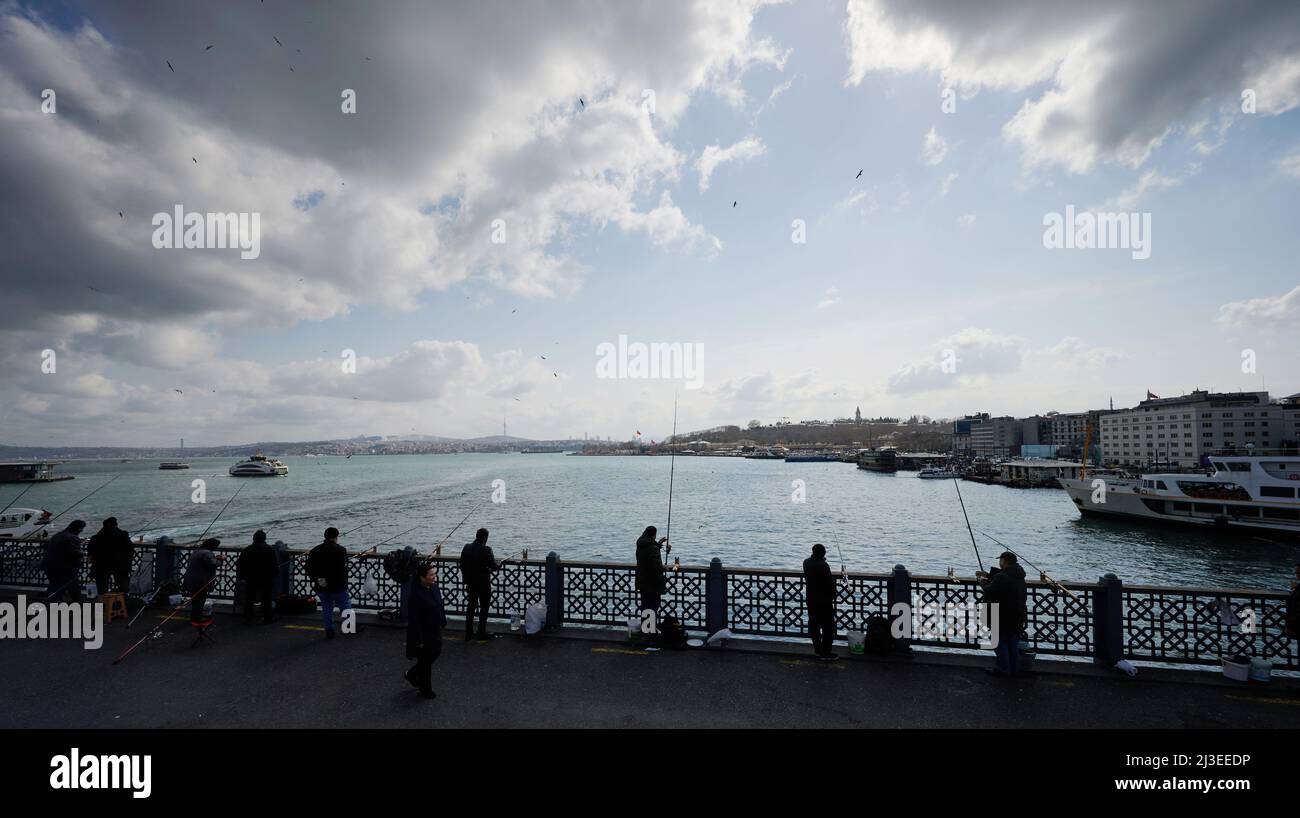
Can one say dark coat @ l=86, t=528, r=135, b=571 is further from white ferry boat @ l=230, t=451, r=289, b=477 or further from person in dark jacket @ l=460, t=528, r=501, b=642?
white ferry boat @ l=230, t=451, r=289, b=477

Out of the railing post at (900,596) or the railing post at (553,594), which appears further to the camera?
the railing post at (553,594)

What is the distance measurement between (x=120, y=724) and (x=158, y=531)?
4726 cm

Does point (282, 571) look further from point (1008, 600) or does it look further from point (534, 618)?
point (1008, 600)

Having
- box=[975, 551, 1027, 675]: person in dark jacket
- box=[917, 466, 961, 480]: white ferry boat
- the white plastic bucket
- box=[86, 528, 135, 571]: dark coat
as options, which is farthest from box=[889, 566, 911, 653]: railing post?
box=[917, 466, 961, 480]: white ferry boat

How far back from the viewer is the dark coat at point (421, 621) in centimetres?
671

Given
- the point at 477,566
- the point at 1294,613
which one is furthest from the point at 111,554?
the point at 1294,613

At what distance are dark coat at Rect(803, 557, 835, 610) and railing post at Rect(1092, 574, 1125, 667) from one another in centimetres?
364

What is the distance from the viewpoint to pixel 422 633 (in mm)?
6746

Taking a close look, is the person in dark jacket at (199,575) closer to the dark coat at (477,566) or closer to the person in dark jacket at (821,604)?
the dark coat at (477,566)

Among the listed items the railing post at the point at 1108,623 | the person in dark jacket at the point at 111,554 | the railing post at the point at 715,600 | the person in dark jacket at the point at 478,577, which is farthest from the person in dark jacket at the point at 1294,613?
the person in dark jacket at the point at 111,554

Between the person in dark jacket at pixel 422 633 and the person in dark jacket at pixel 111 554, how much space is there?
7791 mm

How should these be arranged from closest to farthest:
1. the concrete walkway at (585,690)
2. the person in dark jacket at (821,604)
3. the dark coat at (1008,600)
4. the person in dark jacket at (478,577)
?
the concrete walkway at (585,690) < the dark coat at (1008,600) < the person in dark jacket at (821,604) < the person in dark jacket at (478,577)

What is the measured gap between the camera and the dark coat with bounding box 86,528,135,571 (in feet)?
33.9
